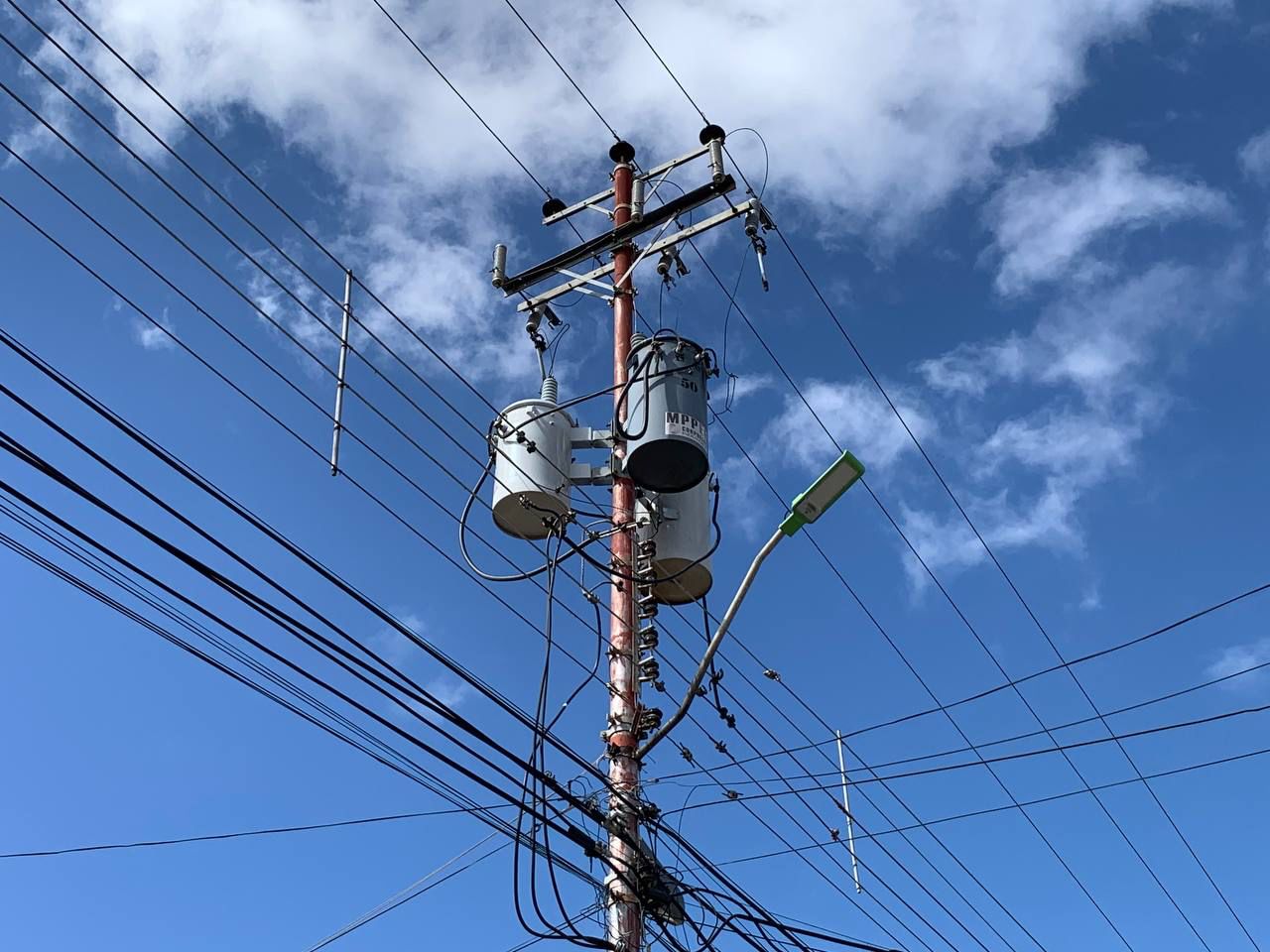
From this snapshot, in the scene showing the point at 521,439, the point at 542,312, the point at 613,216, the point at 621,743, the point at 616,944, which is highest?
the point at 613,216

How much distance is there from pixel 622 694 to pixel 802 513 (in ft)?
5.92

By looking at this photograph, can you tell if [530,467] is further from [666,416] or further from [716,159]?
[716,159]

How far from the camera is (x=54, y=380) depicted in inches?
221

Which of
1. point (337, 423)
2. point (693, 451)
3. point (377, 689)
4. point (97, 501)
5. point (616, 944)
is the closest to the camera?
point (97, 501)

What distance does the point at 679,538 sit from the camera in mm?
9680

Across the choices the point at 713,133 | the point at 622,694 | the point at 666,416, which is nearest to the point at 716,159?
the point at 713,133

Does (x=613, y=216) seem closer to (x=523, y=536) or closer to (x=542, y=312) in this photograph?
Result: (x=542, y=312)

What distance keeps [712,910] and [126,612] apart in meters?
4.31

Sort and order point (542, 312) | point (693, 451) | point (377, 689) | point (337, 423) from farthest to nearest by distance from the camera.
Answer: point (542, 312), point (693, 451), point (337, 423), point (377, 689)

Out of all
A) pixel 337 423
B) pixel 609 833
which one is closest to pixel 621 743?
pixel 609 833

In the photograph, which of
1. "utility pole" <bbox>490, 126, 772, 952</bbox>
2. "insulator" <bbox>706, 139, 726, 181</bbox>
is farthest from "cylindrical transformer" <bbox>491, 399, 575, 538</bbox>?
→ "insulator" <bbox>706, 139, 726, 181</bbox>

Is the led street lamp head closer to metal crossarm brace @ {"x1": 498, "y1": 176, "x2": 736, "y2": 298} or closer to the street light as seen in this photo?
the street light

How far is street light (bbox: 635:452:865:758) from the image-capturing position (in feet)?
27.7

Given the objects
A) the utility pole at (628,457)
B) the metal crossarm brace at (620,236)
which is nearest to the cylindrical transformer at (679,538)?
the utility pole at (628,457)
